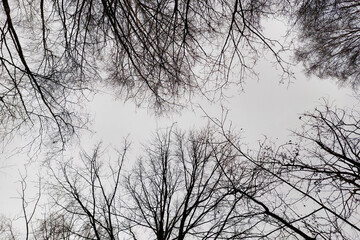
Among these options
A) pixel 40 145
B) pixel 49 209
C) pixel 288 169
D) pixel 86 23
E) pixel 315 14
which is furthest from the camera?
pixel 49 209

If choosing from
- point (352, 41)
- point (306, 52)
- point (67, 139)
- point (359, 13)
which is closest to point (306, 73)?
point (306, 52)

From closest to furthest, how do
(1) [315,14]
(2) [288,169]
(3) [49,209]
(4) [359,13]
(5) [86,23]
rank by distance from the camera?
(2) [288,169] → (5) [86,23] → (1) [315,14] → (3) [49,209] → (4) [359,13]

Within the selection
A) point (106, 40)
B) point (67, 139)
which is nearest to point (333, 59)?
point (106, 40)

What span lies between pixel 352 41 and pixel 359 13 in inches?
28.7

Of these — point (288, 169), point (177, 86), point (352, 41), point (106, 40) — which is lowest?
point (288, 169)

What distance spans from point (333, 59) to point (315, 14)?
2990 millimetres

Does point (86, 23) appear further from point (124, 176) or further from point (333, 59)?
point (333, 59)

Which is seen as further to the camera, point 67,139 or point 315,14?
point 315,14

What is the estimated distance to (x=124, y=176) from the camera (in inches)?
258

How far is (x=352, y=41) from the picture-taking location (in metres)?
6.83

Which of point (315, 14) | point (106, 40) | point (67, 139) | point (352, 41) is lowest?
point (67, 139)

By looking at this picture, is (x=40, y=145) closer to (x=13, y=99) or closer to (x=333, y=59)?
(x=13, y=99)

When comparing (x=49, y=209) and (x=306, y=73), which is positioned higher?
(x=306, y=73)

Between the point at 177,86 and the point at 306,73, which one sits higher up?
the point at 306,73
